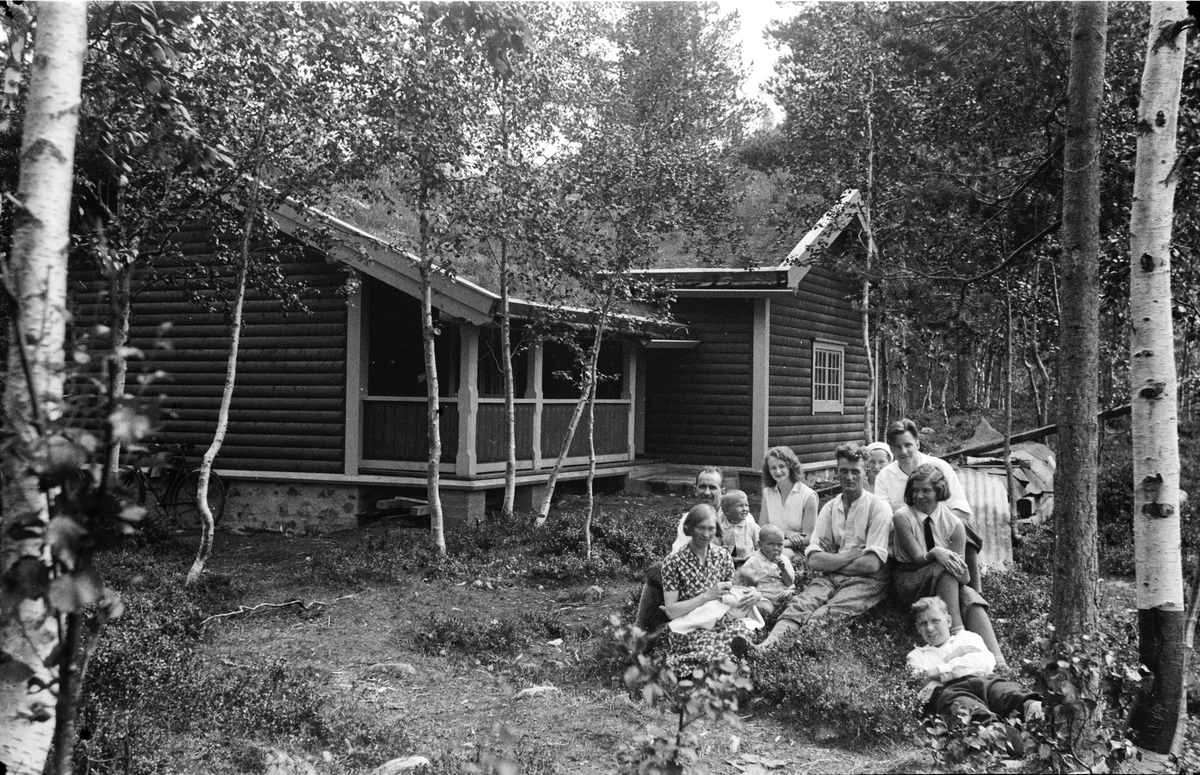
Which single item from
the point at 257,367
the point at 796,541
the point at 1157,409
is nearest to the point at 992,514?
the point at 796,541

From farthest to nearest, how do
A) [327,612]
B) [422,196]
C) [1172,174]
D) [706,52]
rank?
[706,52] < [422,196] < [327,612] < [1172,174]

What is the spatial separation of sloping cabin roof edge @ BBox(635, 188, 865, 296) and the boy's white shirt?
34.9 ft

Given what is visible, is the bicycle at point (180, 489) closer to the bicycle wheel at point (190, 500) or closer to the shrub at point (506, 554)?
the bicycle wheel at point (190, 500)

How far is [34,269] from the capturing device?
7.48 ft

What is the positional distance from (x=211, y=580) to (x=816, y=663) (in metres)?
5.88

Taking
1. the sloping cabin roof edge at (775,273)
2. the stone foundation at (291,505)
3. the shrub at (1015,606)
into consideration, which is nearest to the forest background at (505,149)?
the sloping cabin roof edge at (775,273)

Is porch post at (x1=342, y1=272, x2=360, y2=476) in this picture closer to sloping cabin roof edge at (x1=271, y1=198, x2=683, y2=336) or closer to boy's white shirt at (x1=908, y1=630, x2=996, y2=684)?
sloping cabin roof edge at (x1=271, y1=198, x2=683, y2=336)

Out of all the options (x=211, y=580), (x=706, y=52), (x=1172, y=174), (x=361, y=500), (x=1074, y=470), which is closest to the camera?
(x=1172, y=174)

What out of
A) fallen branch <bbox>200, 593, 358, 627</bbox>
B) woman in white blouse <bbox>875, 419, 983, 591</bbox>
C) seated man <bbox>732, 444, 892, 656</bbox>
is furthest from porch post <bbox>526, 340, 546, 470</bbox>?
seated man <bbox>732, 444, 892, 656</bbox>

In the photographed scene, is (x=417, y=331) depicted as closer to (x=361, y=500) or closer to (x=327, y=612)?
(x=361, y=500)

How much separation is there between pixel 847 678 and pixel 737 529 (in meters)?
2.15

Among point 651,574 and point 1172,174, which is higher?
point 1172,174

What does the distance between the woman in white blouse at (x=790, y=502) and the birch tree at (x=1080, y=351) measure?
2350mm

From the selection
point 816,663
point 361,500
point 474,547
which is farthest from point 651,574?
point 361,500
